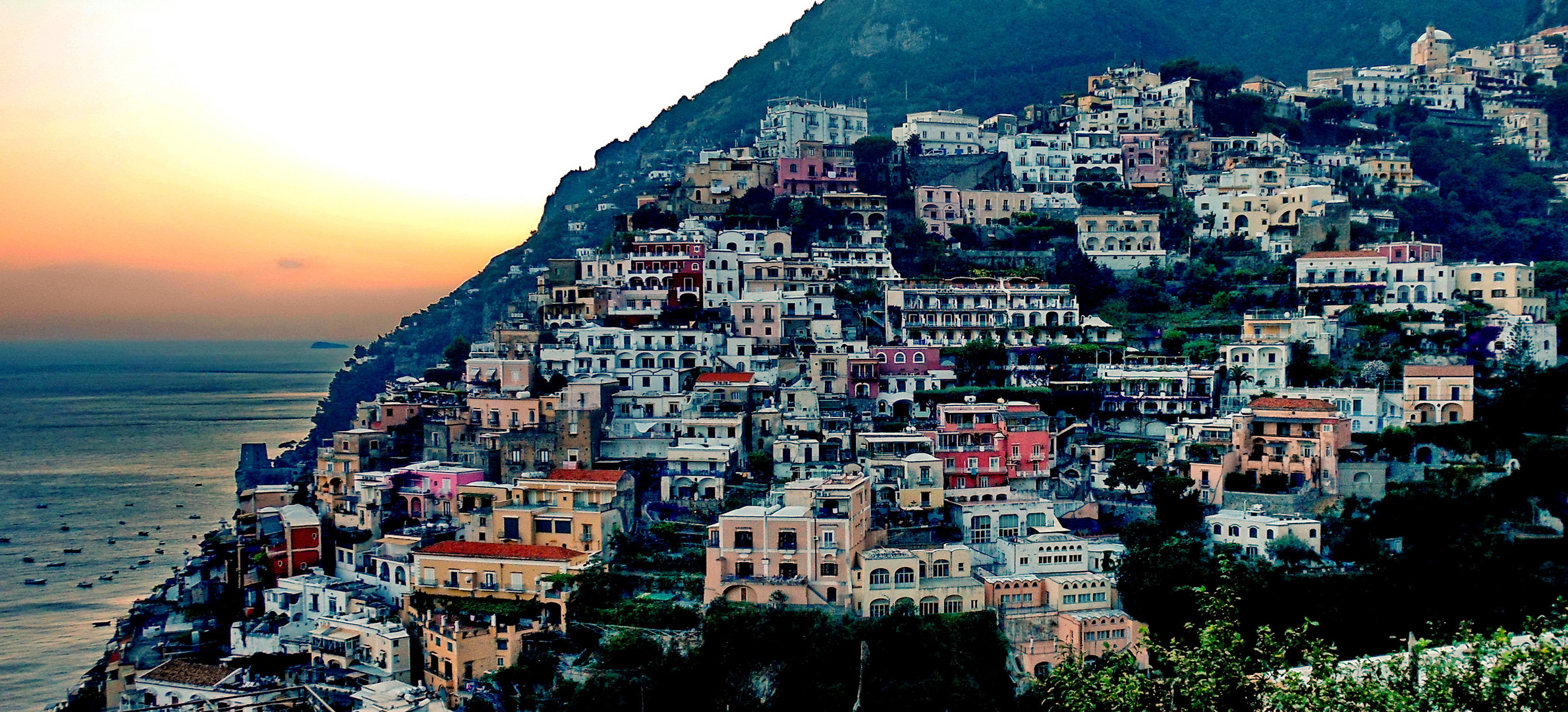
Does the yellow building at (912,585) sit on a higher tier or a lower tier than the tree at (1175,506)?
lower

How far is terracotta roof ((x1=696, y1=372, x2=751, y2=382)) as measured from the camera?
42.4 meters

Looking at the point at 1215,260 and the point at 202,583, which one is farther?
the point at 1215,260

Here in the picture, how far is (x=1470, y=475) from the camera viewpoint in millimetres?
37750

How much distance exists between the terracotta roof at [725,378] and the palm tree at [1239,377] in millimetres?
15277

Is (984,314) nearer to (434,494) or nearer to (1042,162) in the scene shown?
(1042,162)

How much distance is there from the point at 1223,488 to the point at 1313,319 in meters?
10.3

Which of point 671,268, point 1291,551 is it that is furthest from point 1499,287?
point 671,268

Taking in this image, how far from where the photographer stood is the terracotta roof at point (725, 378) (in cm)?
4238

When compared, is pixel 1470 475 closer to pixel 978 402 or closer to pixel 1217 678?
pixel 978 402

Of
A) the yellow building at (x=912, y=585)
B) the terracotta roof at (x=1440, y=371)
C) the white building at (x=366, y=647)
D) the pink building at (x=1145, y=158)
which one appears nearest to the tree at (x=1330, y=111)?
the pink building at (x=1145, y=158)

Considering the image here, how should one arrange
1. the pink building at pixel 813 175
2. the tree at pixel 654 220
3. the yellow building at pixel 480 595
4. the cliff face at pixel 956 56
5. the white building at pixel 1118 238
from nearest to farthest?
the yellow building at pixel 480 595 → the white building at pixel 1118 238 → the tree at pixel 654 220 → the pink building at pixel 813 175 → the cliff face at pixel 956 56

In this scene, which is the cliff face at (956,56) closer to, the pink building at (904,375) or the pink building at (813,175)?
the pink building at (813,175)

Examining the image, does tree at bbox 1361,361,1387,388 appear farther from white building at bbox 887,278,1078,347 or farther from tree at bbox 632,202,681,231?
tree at bbox 632,202,681,231

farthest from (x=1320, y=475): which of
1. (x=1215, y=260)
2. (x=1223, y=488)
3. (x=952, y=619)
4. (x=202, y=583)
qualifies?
(x=202, y=583)
